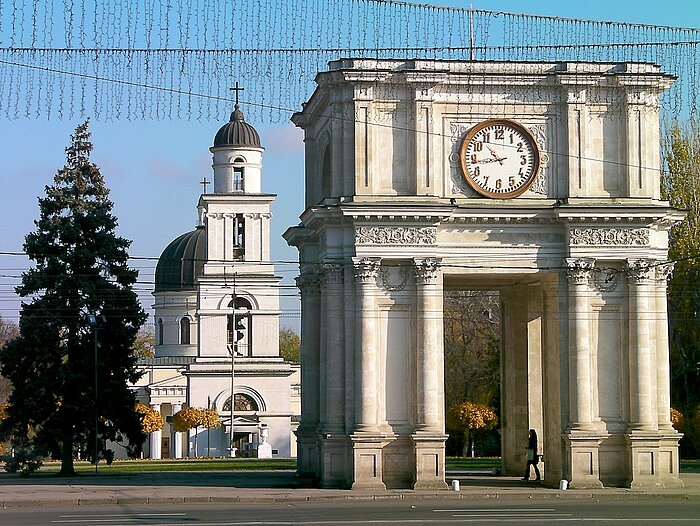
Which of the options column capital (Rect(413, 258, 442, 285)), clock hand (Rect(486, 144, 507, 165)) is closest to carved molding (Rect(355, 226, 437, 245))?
column capital (Rect(413, 258, 442, 285))

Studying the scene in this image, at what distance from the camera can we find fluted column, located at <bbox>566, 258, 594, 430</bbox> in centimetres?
3750

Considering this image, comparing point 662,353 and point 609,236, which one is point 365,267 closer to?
point 609,236

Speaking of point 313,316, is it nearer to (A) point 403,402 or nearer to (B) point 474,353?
(A) point 403,402

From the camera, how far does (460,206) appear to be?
1475 inches

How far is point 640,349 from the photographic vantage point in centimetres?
3766

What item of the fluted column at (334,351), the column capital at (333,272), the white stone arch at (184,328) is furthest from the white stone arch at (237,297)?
the column capital at (333,272)

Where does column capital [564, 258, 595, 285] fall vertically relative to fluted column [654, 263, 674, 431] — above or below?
above

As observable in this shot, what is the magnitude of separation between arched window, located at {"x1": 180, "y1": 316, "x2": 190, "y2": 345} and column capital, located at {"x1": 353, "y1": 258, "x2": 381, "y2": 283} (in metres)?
66.4

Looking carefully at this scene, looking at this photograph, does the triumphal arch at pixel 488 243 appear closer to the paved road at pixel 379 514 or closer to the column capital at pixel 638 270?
the column capital at pixel 638 270

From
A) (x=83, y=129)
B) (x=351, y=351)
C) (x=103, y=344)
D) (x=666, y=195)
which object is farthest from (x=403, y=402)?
(x=666, y=195)

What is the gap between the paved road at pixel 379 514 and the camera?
26.7 metres

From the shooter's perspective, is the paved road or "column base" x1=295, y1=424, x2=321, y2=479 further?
"column base" x1=295, y1=424, x2=321, y2=479

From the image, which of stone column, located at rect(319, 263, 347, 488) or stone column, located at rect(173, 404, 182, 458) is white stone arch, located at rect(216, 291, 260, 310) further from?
stone column, located at rect(319, 263, 347, 488)

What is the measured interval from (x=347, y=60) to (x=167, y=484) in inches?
515
